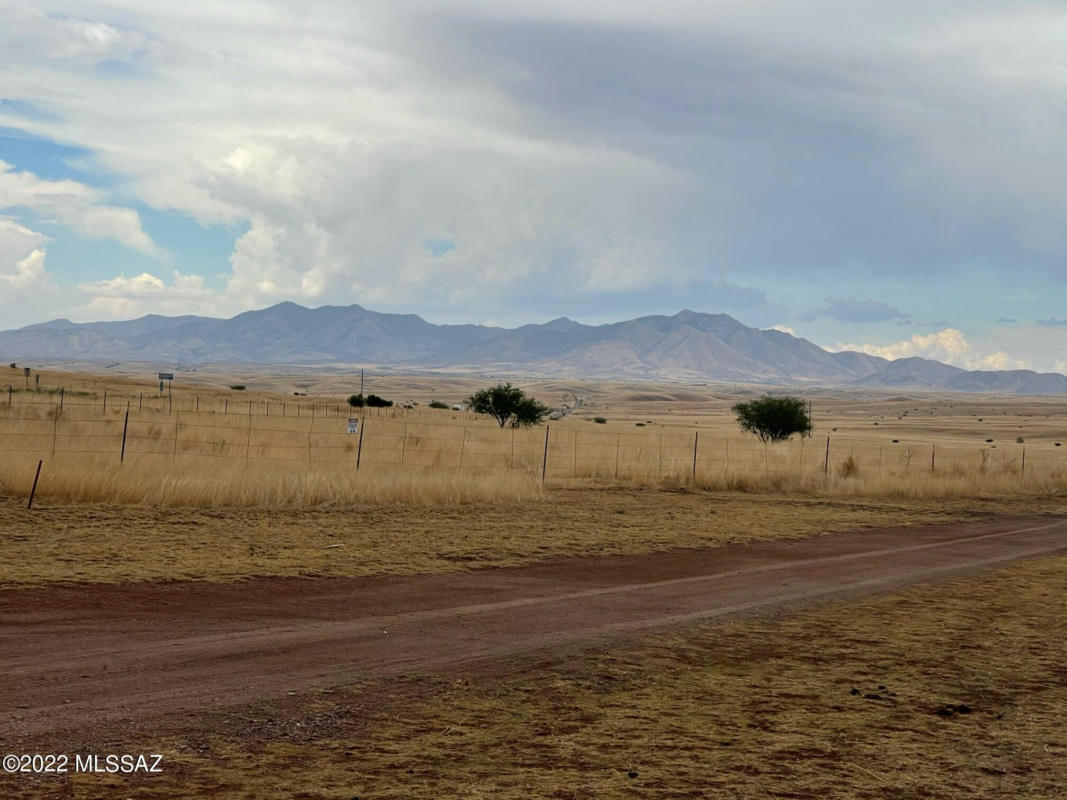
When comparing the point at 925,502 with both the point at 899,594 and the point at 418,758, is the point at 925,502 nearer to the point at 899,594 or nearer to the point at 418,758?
the point at 899,594

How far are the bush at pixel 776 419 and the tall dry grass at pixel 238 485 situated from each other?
4134 centimetres

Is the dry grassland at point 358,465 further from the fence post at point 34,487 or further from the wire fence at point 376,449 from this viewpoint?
the fence post at point 34,487

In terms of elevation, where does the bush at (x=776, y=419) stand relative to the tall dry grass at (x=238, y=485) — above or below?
above

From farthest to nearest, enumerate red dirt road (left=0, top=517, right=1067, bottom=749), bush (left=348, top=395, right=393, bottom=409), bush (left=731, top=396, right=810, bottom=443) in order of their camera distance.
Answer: bush (left=348, top=395, right=393, bottom=409), bush (left=731, top=396, right=810, bottom=443), red dirt road (left=0, top=517, right=1067, bottom=749)

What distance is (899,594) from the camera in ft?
51.6

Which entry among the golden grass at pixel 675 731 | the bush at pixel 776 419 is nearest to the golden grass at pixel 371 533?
the golden grass at pixel 675 731

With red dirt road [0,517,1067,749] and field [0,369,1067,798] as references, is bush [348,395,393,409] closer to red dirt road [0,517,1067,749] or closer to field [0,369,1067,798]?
field [0,369,1067,798]

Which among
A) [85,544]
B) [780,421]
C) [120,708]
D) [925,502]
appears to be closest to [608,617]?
[120,708]

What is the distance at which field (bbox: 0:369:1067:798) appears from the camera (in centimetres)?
745

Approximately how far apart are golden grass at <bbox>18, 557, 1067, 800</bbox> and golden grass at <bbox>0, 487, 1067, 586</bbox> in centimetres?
633

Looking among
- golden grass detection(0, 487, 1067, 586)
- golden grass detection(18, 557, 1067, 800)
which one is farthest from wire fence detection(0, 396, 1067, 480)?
golden grass detection(18, 557, 1067, 800)

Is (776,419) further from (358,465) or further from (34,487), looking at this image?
(34,487)

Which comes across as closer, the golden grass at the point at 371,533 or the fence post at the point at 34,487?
the golden grass at the point at 371,533

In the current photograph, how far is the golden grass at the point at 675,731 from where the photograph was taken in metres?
7.11
